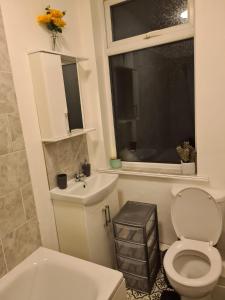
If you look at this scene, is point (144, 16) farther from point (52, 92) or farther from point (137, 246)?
point (137, 246)

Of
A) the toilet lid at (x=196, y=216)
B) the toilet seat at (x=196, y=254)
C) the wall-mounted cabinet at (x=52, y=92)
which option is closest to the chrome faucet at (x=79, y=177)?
the wall-mounted cabinet at (x=52, y=92)

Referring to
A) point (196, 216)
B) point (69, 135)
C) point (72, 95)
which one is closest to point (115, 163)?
point (69, 135)

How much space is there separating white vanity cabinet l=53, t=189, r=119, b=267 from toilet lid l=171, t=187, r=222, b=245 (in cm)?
58

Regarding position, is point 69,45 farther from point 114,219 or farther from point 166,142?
point 114,219

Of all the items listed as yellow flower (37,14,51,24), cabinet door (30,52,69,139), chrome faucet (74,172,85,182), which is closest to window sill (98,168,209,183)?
chrome faucet (74,172,85,182)

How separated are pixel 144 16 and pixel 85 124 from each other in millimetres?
1138

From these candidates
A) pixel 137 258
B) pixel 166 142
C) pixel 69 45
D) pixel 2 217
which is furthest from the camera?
pixel 166 142

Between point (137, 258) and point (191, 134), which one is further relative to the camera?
point (191, 134)

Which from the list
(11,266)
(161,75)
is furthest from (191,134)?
(11,266)

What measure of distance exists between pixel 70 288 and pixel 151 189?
109cm

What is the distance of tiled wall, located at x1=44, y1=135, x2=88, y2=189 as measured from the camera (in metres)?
1.88

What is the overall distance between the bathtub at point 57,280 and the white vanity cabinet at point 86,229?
22cm

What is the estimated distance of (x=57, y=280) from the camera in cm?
158

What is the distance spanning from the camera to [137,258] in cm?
189
